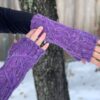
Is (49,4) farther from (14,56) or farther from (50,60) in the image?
(14,56)

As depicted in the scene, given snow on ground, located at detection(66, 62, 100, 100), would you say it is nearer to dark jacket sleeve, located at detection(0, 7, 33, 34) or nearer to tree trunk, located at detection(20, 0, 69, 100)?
tree trunk, located at detection(20, 0, 69, 100)

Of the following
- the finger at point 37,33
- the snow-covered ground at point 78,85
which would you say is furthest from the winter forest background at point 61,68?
the finger at point 37,33

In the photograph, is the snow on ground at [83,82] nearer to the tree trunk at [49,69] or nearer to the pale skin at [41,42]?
the tree trunk at [49,69]

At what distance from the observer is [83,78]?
623 cm

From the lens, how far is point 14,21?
2.56 metres

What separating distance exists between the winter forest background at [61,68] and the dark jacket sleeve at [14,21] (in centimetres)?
131

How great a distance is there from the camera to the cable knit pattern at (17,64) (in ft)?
7.69

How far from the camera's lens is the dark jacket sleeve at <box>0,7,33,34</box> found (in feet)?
8.25

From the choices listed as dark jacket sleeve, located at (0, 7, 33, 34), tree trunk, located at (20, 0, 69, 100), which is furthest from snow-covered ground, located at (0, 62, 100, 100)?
dark jacket sleeve, located at (0, 7, 33, 34)

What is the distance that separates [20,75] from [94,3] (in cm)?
488

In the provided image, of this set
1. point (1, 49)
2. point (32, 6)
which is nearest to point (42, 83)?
point (32, 6)

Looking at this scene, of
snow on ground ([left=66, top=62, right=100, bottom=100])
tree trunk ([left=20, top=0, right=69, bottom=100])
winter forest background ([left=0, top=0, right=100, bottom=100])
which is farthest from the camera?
snow on ground ([left=66, top=62, right=100, bottom=100])

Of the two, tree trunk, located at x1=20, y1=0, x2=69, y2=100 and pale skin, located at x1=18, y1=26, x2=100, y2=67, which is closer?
pale skin, located at x1=18, y1=26, x2=100, y2=67

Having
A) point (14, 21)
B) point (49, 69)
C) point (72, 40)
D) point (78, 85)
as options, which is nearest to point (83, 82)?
point (78, 85)
